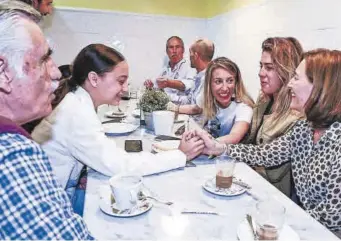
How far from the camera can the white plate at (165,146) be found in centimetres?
158

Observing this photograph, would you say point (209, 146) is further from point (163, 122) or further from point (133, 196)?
point (133, 196)

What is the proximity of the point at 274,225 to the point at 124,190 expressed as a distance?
1.40 ft

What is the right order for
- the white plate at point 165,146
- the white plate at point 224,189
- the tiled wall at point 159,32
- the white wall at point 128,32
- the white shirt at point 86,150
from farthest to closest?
the white wall at point 128,32 < the tiled wall at point 159,32 < the white plate at point 165,146 < the white shirt at point 86,150 < the white plate at point 224,189

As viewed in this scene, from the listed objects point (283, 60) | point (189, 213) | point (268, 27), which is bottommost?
point (189, 213)

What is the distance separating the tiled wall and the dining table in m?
2.16

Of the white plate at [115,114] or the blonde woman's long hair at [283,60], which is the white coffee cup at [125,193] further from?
the white plate at [115,114]

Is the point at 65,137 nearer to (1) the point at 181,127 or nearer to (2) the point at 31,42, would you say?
(2) the point at 31,42

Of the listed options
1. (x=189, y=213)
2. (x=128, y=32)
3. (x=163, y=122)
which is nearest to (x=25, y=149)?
(x=189, y=213)

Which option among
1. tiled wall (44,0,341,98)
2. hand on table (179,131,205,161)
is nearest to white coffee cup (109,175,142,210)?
hand on table (179,131,205,161)

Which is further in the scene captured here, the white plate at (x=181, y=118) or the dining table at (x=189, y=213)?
the white plate at (x=181, y=118)

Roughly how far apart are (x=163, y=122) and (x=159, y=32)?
355 cm

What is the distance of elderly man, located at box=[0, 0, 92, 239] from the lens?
641 millimetres

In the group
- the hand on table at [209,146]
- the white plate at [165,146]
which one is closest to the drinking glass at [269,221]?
the hand on table at [209,146]

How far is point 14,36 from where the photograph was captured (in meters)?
0.81
